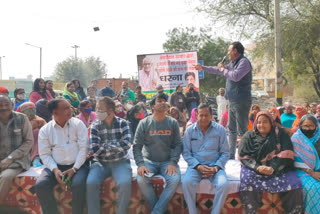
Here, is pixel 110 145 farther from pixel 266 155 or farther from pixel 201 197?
pixel 266 155

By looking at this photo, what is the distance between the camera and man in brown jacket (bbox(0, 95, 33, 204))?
4129 millimetres

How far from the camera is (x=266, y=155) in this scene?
12.6 ft

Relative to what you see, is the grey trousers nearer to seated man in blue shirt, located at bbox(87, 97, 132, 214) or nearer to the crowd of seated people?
the crowd of seated people

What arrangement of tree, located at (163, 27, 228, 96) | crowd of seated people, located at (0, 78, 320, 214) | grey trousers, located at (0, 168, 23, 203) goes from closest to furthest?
crowd of seated people, located at (0, 78, 320, 214) → grey trousers, located at (0, 168, 23, 203) → tree, located at (163, 27, 228, 96)

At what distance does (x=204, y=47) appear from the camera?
937 inches

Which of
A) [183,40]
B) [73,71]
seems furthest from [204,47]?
[73,71]

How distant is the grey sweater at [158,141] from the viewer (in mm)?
4105

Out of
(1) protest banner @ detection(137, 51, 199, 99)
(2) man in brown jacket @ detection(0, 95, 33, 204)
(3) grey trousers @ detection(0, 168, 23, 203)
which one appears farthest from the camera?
(1) protest banner @ detection(137, 51, 199, 99)

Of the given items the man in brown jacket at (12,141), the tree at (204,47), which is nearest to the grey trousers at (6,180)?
the man in brown jacket at (12,141)

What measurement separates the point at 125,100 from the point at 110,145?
5389mm

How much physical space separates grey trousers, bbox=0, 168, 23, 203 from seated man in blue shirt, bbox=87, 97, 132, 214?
3.53ft

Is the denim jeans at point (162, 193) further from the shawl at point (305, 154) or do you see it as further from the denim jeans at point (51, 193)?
the shawl at point (305, 154)

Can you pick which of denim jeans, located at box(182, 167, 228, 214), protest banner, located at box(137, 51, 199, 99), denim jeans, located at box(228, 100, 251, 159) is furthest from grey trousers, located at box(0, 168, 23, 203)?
protest banner, located at box(137, 51, 199, 99)

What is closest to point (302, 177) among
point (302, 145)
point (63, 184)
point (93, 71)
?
point (302, 145)
